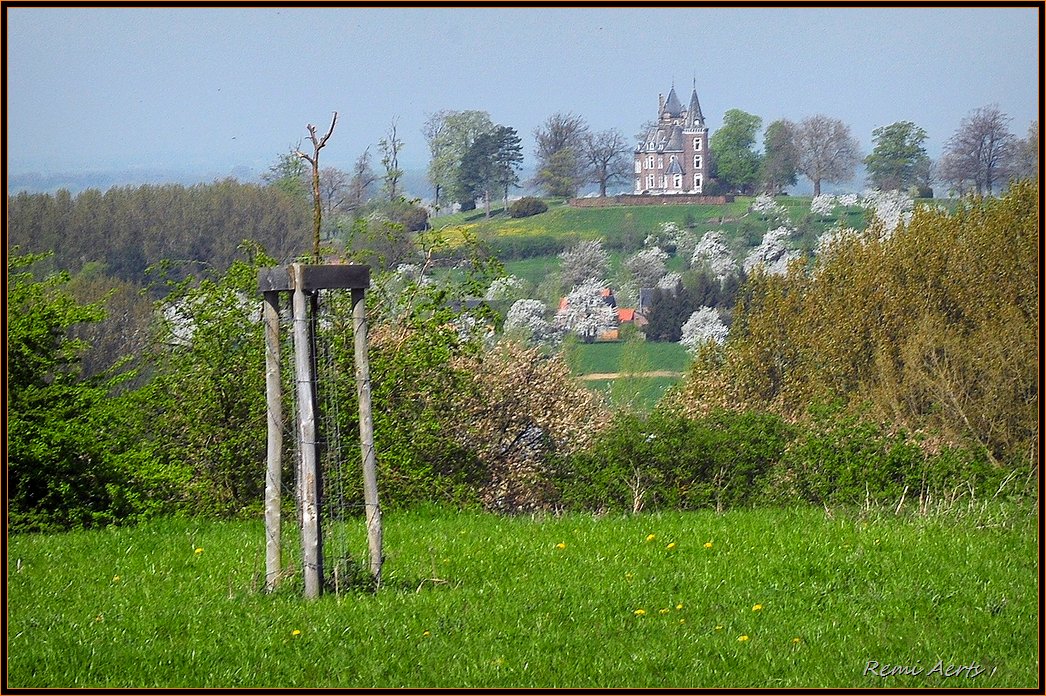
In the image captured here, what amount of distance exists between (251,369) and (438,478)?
2.61m

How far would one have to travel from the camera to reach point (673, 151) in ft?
183

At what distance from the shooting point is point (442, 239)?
56.5 ft

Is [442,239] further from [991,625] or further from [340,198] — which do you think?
[340,198]

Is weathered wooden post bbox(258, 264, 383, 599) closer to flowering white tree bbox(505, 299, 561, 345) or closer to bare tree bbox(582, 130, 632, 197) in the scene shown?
flowering white tree bbox(505, 299, 561, 345)

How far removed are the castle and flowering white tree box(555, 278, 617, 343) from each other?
392 inches

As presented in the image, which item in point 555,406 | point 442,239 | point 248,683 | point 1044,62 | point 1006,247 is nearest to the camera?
point 248,683

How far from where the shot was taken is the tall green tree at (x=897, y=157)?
5588 centimetres

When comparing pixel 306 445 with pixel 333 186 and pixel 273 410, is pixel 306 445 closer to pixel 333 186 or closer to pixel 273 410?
pixel 273 410

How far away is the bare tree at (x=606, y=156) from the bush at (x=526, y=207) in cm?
309

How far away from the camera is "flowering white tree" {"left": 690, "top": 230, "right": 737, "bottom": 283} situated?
49344 millimetres

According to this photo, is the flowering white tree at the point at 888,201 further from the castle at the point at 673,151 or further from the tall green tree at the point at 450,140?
the tall green tree at the point at 450,140

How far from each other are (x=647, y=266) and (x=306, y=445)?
145 feet

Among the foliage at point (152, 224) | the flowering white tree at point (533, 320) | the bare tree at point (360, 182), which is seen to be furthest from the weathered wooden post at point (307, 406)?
the flowering white tree at point (533, 320)

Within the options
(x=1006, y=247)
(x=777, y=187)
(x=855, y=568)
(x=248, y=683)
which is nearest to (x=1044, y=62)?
(x=855, y=568)
